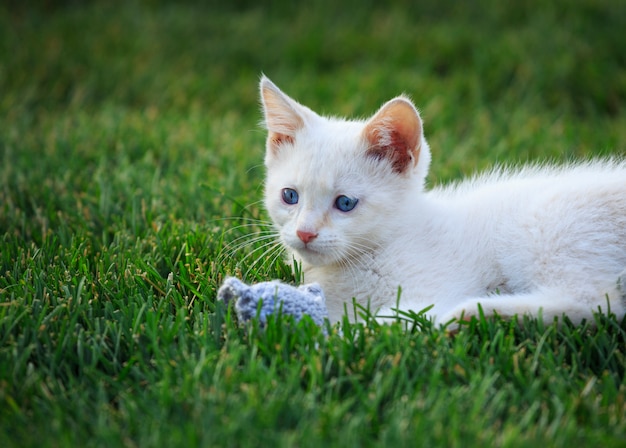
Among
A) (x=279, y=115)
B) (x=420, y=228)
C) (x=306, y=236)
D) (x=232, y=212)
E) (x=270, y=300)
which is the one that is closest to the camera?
(x=270, y=300)

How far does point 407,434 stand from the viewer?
1.85 meters

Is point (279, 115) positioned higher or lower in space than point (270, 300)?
higher

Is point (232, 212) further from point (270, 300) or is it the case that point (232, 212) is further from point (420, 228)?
point (270, 300)

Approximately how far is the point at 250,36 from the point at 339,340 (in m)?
5.26

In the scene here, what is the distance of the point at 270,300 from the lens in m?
2.39

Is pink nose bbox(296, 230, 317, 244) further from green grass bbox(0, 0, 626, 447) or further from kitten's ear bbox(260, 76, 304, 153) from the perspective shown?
kitten's ear bbox(260, 76, 304, 153)

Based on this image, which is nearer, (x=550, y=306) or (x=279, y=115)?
(x=550, y=306)

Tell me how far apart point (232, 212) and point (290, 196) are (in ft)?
2.91

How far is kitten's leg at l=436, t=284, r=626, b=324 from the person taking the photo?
245 cm

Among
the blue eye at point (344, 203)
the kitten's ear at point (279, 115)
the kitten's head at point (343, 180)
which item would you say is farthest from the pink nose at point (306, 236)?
the kitten's ear at point (279, 115)

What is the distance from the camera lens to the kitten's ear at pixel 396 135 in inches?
107

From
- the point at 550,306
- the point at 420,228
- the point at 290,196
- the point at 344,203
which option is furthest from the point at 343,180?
the point at 550,306

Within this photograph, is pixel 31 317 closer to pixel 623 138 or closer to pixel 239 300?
pixel 239 300

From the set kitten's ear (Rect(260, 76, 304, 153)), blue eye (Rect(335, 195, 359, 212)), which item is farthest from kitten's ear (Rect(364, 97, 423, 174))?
kitten's ear (Rect(260, 76, 304, 153))
